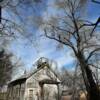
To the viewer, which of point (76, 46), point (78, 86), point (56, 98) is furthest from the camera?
point (78, 86)

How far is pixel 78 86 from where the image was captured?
208 ft

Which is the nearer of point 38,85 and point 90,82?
point 90,82

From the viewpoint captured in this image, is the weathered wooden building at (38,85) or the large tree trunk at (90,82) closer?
the large tree trunk at (90,82)

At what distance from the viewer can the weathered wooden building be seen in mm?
37572

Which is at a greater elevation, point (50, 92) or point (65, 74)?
point (65, 74)

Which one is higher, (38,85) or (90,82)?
(38,85)

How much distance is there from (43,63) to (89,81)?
43.4ft

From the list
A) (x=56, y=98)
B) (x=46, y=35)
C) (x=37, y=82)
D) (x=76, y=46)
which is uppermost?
(x=46, y=35)

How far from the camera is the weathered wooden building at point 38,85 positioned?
123 ft

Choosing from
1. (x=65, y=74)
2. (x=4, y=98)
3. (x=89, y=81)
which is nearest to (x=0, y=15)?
(x=89, y=81)

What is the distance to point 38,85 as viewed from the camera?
126ft

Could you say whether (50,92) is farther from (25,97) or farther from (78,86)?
(78,86)

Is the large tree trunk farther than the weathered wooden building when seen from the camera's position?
No

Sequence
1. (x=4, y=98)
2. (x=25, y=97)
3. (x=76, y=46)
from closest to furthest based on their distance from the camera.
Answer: (x=76, y=46), (x=25, y=97), (x=4, y=98)
